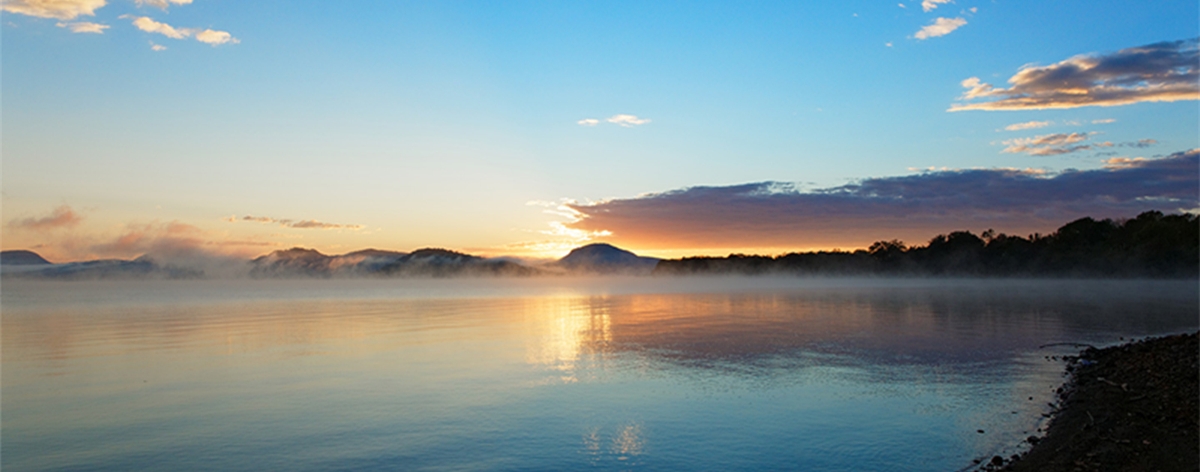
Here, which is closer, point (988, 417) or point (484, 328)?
point (988, 417)

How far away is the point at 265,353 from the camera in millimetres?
30156

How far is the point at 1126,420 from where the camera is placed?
46.7ft

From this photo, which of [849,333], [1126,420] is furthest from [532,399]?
[849,333]

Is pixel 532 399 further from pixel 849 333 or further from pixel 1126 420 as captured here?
pixel 849 333

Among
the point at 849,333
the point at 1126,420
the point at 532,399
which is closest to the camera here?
the point at 1126,420

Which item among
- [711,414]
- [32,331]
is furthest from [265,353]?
[32,331]

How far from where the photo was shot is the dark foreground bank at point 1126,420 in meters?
11.5

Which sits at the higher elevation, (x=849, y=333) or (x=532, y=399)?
(x=532, y=399)

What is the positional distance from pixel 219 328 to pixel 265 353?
1789 cm

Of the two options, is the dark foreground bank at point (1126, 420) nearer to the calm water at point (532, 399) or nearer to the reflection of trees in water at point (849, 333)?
the calm water at point (532, 399)

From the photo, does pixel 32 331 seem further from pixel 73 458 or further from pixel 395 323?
pixel 73 458

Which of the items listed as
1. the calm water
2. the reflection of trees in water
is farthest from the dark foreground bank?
the reflection of trees in water

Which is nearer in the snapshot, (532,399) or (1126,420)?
(1126,420)

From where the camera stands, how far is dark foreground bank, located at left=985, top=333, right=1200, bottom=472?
1145cm
